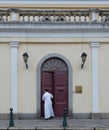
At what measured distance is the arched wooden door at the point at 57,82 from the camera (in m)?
22.6

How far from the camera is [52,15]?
22750mm

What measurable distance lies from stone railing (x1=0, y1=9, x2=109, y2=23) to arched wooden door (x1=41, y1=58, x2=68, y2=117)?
6.72 feet

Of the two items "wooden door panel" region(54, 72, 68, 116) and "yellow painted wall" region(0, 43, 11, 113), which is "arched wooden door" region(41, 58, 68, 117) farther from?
"yellow painted wall" region(0, 43, 11, 113)

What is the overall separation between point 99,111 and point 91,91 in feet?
3.39

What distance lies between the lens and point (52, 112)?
22.3 meters

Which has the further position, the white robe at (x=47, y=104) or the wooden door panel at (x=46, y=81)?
the wooden door panel at (x=46, y=81)

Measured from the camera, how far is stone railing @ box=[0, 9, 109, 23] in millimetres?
22562

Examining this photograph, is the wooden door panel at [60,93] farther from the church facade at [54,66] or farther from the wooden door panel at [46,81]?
the wooden door panel at [46,81]

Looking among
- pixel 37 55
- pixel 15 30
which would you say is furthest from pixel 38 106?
pixel 15 30

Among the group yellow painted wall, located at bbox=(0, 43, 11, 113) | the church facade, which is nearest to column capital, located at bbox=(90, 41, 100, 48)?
the church facade

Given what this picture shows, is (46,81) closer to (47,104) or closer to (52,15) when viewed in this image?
(47,104)

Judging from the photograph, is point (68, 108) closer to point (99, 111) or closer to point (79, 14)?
point (99, 111)

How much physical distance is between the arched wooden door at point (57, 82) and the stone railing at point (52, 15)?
2.05 metres

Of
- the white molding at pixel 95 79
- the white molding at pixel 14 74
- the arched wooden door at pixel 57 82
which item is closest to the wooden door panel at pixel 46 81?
the arched wooden door at pixel 57 82
